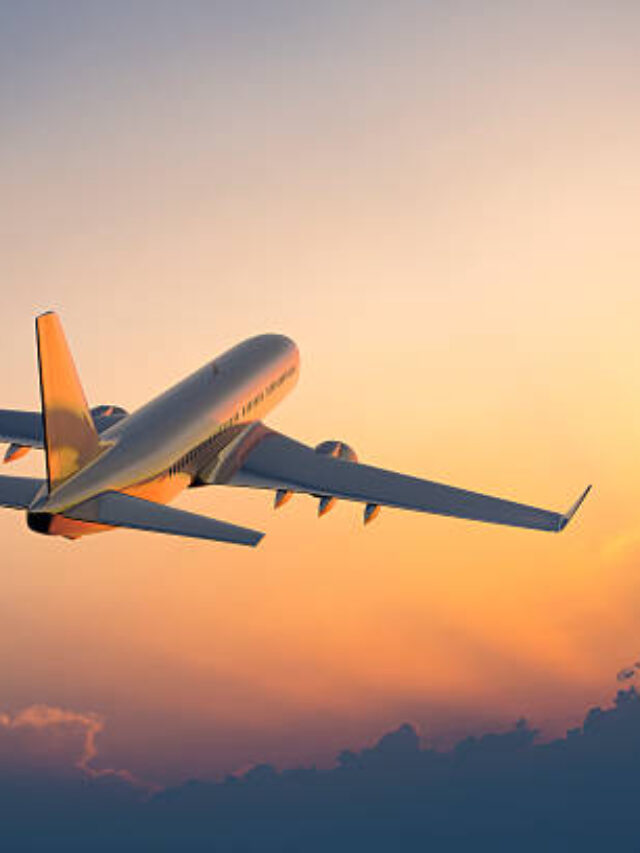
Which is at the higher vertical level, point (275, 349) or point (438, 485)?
point (275, 349)

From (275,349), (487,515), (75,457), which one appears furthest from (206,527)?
(275,349)

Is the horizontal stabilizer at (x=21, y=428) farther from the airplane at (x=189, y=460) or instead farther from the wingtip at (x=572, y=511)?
the wingtip at (x=572, y=511)

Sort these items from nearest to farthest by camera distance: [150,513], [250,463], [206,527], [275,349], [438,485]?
[206,527], [150,513], [438,485], [250,463], [275,349]

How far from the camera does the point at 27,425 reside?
5775cm

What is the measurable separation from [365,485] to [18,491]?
15489 millimetres

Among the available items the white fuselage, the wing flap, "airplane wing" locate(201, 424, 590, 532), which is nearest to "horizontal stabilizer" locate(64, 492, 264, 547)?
the white fuselage

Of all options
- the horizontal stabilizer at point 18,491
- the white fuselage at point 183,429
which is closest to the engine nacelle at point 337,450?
the white fuselage at point 183,429

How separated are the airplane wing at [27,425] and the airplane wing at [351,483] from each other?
26.1 ft

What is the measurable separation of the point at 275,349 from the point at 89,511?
2418 centimetres

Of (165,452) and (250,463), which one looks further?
(250,463)

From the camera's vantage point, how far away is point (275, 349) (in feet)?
215

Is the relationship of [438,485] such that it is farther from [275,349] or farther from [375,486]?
[275,349]

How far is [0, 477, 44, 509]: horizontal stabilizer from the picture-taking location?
139 ft

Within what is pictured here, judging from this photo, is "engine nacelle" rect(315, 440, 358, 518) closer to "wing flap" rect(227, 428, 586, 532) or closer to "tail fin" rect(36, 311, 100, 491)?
"wing flap" rect(227, 428, 586, 532)
